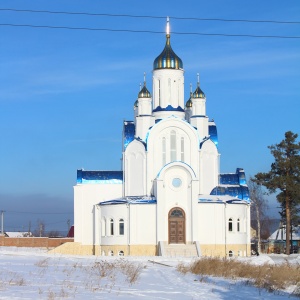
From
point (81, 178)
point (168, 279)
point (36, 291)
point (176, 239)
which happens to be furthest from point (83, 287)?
point (81, 178)

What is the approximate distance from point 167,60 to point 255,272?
27.6 metres

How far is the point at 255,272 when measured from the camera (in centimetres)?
2605

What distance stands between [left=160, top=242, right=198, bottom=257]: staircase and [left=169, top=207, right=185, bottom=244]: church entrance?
61cm

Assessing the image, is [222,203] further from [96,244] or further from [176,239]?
[96,244]

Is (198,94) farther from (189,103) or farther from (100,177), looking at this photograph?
(100,177)

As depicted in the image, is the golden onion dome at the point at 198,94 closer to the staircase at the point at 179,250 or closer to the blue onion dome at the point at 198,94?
the blue onion dome at the point at 198,94

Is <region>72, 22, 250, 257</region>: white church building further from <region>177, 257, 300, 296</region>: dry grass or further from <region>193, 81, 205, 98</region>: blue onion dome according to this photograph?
<region>177, 257, 300, 296</region>: dry grass

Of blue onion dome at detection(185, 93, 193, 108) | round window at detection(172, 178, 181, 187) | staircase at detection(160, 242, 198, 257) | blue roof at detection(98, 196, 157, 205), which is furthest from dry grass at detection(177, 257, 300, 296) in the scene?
blue onion dome at detection(185, 93, 193, 108)

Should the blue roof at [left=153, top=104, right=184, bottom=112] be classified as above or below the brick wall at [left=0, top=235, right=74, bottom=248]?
above

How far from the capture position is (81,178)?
51.5 metres

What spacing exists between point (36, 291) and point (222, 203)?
30.5 meters

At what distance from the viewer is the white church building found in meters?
47.7

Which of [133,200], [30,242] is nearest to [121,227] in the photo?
[133,200]

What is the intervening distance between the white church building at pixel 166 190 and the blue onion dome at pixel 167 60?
7cm
